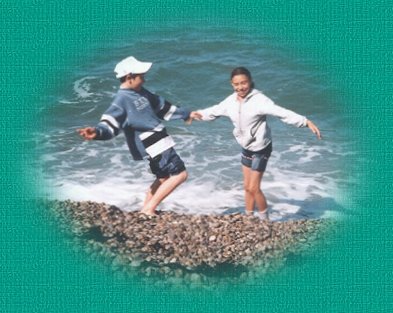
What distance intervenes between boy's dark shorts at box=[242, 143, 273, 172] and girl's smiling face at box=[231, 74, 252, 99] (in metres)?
0.77

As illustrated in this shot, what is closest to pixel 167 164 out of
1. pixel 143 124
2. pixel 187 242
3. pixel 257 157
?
pixel 143 124

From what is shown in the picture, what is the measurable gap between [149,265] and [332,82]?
396 inches

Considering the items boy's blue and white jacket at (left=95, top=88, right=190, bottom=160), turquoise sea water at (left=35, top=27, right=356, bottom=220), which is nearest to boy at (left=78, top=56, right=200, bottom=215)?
boy's blue and white jacket at (left=95, top=88, right=190, bottom=160)

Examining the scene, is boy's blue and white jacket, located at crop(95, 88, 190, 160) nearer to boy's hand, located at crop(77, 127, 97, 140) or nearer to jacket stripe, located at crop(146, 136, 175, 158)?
jacket stripe, located at crop(146, 136, 175, 158)

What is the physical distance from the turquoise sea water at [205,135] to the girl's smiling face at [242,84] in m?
2.24

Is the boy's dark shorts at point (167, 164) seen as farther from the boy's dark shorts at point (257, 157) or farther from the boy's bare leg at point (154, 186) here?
the boy's dark shorts at point (257, 157)

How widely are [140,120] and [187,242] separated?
5.22 feet

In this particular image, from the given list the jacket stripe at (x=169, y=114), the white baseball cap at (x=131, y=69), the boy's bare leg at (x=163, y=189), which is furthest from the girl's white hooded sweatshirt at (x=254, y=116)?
the white baseball cap at (x=131, y=69)

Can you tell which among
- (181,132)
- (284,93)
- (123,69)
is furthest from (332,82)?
(123,69)

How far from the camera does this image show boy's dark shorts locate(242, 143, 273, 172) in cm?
754

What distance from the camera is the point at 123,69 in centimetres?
708

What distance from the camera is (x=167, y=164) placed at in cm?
760

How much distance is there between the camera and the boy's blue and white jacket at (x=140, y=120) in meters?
7.03

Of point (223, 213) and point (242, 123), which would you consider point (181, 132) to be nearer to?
point (223, 213)
